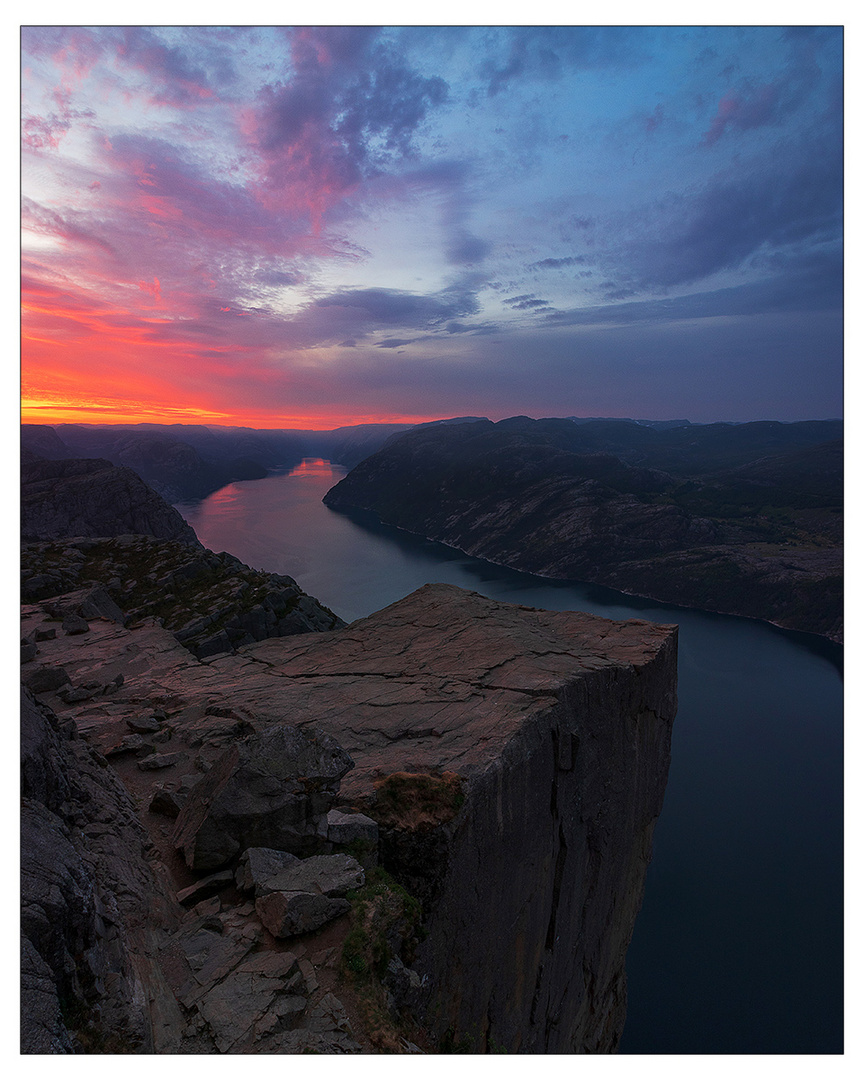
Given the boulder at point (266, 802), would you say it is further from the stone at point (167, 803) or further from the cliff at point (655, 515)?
the cliff at point (655, 515)

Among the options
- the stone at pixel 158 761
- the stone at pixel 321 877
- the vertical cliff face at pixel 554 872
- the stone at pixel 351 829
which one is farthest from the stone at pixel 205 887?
the stone at pixel 158 761

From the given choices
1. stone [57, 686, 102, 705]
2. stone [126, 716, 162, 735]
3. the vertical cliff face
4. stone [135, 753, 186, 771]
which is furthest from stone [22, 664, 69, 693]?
the vertical cliff face

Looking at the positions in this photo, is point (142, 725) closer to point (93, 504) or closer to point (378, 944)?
point (378, 944)

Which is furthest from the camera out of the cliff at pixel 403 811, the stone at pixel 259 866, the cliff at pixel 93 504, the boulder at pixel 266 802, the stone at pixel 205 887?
the cliff at pixel 93 504

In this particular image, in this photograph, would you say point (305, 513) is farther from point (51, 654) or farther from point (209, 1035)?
point (209, 1035)

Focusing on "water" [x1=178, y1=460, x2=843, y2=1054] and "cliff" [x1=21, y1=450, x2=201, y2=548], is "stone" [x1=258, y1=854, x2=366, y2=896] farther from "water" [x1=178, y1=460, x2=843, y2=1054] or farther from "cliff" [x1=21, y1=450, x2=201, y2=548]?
"cliff" [x1=21, y1=450, x2=201, y2=548]

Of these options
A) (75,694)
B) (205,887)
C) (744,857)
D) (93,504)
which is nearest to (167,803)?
(205,887)
